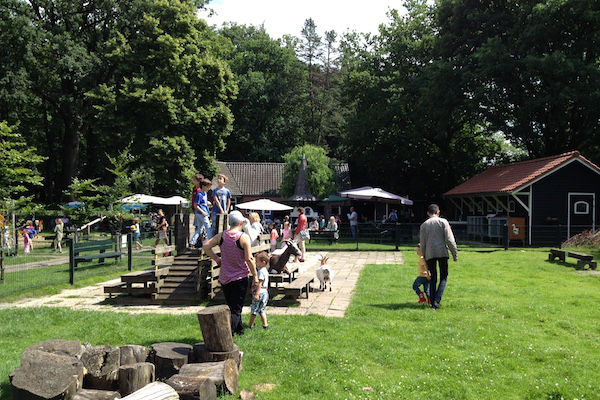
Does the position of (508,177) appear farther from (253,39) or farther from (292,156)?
(253,39)

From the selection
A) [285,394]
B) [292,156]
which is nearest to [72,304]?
[285,394]

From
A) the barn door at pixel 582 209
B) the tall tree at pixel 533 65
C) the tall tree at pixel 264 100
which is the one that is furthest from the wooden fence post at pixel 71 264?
the tall tree at pixel 264 100

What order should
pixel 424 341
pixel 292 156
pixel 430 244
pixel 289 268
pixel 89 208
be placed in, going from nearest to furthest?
pixel 424 341 → pixel 430 244 → pixel 289 268 → pixel 89 208 → pixel 292 156

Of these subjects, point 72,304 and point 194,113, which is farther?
point 194,113

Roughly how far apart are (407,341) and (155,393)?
356 centimetres

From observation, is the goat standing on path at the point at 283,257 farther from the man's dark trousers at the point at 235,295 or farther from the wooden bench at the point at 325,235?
the wooden bench at the point at 325,235

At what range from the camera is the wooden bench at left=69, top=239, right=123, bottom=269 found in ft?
40.1

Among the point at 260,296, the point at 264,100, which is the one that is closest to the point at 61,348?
the point at 260,296

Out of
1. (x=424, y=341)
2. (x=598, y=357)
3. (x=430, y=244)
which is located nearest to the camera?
(x=598, y=357)

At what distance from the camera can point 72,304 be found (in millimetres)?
9891

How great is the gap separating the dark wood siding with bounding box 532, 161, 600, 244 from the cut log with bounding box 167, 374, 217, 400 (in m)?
21.8

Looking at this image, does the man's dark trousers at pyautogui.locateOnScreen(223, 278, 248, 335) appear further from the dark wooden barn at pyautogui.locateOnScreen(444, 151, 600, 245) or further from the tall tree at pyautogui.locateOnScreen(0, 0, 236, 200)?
the tall tree at pyautogui.locateOnScreen(0, 0, 236, 200)

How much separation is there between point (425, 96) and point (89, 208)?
65.9 feet

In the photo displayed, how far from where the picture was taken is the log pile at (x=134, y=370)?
450 centimetres
